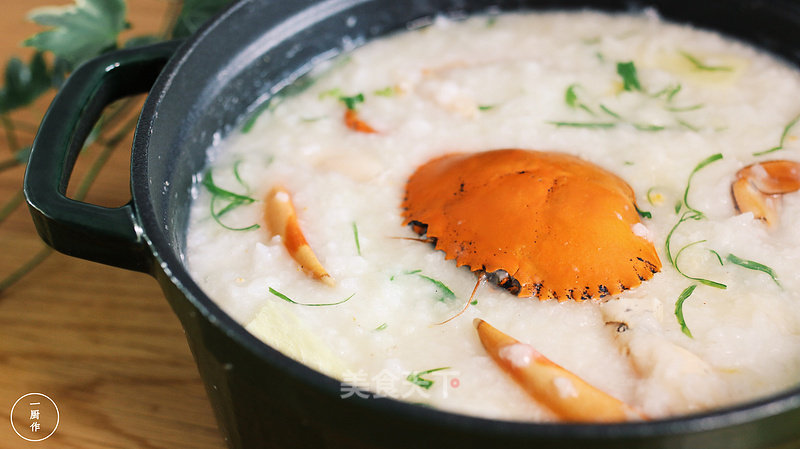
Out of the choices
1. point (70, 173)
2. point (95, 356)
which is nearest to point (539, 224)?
point (70, 173)

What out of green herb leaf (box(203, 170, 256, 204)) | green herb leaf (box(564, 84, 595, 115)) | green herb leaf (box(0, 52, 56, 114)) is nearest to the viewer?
green herb leaf (box(203, 170, 256, 204))

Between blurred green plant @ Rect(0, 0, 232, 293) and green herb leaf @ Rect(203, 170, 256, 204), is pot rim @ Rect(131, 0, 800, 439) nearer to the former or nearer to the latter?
green herb leaf @ Rect(203, 170, 256, 204)

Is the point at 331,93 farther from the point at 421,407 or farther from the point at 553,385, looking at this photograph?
the point at 421,407

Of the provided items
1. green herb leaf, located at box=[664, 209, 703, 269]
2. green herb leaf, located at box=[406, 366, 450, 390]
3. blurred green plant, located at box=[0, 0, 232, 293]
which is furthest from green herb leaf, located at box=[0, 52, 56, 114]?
green herb leaf, located at box=[664, 209, 703, 269]

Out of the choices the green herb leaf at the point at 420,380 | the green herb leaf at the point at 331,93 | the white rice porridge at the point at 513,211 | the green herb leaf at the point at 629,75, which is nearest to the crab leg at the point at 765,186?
the white rice porridge at the point at 513,211

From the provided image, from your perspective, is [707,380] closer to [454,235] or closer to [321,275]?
[454,235]
